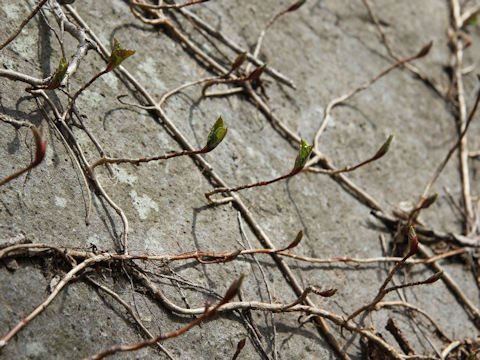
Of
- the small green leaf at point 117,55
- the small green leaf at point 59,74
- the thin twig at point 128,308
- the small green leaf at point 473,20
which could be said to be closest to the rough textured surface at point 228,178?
the thin twig at point 128,308

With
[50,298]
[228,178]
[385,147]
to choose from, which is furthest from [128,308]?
[385,147]

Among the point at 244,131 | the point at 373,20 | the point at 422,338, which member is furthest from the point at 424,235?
the point at 373,20

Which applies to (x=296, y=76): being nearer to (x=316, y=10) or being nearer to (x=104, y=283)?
(x=316, y=10)

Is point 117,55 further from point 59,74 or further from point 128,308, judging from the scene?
point 128,308

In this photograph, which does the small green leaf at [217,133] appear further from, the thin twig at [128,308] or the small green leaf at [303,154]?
the thin twig at [128,308]

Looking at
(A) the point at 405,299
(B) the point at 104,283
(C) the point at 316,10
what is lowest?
(B) the point at 104,283

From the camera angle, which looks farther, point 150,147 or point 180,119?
point 180,119
